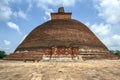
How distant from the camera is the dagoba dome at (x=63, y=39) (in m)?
37.7

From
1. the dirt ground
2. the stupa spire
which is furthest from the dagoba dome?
the dirt ground

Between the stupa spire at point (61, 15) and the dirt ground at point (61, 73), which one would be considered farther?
the stupa spire at point (61, 15)

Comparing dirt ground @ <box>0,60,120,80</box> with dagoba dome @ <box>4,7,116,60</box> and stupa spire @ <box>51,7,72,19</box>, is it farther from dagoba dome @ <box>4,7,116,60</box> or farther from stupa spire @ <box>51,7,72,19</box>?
stupa spire @ <box>51,7,72,19</box>

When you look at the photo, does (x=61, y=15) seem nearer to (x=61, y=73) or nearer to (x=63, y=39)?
(x=63, y=39)

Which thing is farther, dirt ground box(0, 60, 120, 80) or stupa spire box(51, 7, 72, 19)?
stupa spire box(51, 7, 72, 19)

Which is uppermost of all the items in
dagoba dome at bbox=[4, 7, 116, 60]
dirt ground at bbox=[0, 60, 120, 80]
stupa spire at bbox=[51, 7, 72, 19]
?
stupa spire at bbox=[51, 7, 72, 19]

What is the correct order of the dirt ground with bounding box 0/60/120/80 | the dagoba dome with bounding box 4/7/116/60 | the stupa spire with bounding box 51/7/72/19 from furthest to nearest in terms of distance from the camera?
the stupa spire with bounding box 51/7/72/19 → the dagoba dome with bounding box 4/7/116/60 → the dirt ground with bounding box 0/60/120/80

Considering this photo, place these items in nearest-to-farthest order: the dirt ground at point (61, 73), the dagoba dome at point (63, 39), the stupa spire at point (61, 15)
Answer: the dirt ground at point (61, 73), the dagoba dome at point (63, 39), the stupa spire at point (61, 15)

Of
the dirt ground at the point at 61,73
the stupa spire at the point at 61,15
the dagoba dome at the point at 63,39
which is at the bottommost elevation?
the dirt ground at the point at 61,73

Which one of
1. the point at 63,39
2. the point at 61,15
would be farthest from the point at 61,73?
the point at 61,15

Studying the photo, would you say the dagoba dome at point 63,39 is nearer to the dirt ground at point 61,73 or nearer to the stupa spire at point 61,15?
the stupa spire at point 61,15

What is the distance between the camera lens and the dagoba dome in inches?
1483

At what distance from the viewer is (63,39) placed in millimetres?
38562

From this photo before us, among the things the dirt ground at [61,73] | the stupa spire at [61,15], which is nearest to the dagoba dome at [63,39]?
the stupa spire at [61,15]
